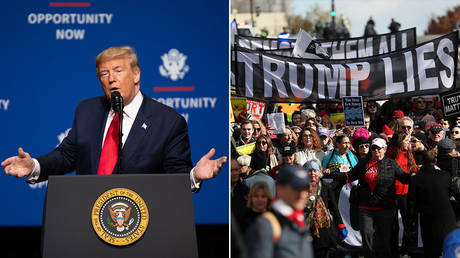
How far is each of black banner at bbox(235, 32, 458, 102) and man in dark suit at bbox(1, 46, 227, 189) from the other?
715cm

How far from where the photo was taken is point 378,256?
1032cm

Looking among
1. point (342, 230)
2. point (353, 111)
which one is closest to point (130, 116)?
point (342, 230)

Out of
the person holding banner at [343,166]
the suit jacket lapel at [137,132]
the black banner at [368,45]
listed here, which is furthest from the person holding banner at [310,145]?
the black banner at [368,45]

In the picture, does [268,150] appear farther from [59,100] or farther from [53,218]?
[53,218]

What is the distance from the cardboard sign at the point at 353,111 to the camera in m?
14.5

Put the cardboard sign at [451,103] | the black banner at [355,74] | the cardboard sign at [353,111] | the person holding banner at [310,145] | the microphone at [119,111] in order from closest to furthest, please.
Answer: the microphone at [119,111]
the person holding banner at [310,145]
the black banner at [355,74]
the cardboard sign at [353,111]
the cardboard sign at [451,103]

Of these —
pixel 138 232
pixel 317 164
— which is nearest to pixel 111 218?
pixel 138 232

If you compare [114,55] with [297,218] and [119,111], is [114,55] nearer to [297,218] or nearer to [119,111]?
[119,111]

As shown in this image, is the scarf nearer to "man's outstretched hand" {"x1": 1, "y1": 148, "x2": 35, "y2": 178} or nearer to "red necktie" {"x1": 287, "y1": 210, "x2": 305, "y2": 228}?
"man's outstretched hand" {"x1": 1, "y1": 148, "x2": 35, "y2": 178}

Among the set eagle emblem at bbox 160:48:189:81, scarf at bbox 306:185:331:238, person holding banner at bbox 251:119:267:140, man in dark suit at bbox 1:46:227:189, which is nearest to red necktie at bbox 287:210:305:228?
man in dark suit at bbox 1:46:227:189

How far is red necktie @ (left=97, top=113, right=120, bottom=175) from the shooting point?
220 inches

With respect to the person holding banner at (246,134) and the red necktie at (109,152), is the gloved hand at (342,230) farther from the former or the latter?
the red necktie at (109,152)

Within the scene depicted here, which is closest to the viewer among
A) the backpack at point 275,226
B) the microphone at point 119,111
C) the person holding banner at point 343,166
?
the backpack at point 275,226

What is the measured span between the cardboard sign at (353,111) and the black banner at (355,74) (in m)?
0.70
